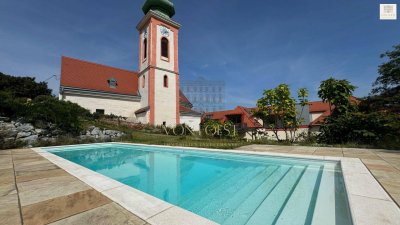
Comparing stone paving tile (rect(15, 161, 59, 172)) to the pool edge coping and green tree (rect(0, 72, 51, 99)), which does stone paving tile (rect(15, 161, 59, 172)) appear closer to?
the pool edge coping

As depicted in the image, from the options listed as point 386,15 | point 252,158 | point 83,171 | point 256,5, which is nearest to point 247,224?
point 83,171

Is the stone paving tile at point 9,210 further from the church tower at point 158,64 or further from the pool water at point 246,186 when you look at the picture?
the church tower at point 158,64

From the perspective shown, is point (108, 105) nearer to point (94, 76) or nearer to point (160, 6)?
point (94, 76)

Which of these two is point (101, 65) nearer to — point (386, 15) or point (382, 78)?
point (386, 15)

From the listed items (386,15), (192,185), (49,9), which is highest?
(49,9)

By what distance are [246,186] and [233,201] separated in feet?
2.59

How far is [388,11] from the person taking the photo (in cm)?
747

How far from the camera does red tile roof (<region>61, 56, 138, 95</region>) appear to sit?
21.0 m

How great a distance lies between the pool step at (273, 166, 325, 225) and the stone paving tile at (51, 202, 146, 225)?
1561 millimetres

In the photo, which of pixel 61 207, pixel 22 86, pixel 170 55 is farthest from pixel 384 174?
pixel 22 86

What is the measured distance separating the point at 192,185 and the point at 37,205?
2.43m

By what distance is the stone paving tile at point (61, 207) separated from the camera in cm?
181

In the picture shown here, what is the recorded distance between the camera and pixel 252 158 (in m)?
5.76

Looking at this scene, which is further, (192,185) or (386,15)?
(386,15)
